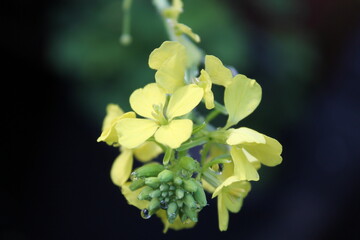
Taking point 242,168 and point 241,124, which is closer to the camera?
point 242,168

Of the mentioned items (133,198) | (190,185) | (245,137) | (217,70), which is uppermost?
(217,70)

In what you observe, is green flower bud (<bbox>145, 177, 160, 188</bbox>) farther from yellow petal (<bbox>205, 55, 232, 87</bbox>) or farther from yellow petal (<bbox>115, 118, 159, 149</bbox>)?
yellow petal (<bbox>205, 55, 232, 87</bbox>)

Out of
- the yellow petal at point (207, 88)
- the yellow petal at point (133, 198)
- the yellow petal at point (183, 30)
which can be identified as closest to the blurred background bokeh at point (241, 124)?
the yellow petal at point (183, 30)

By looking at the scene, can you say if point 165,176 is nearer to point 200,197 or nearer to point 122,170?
point 200,197

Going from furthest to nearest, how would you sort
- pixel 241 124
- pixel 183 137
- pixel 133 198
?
pixel 241 124, pixel 133 198, pixel 183 137

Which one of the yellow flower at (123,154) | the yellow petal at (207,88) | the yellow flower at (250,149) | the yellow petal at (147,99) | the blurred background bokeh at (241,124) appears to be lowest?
the blurred background bokeh at (241,124)

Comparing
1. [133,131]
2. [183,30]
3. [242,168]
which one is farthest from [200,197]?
[183,30]

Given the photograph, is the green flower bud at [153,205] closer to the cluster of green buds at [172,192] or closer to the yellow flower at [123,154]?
the cluster of green buds at [172,192]
